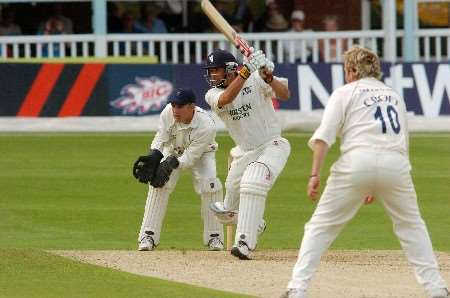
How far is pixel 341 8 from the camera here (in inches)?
1163

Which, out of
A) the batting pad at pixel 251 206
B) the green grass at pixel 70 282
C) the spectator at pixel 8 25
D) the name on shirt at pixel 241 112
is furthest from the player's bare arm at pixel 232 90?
the spectator at pixel 8 25

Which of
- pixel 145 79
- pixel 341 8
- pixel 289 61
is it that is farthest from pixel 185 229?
pixel 341 8

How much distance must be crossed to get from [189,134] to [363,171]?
383cm

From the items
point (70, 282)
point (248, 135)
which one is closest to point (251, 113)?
point (248, 135)

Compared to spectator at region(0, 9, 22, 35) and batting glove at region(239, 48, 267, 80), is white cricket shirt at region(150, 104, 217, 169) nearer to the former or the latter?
batting glove at region(239, 48, 267, 80)

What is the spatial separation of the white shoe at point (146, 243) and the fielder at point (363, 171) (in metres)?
3.58

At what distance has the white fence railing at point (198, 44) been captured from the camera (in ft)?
83.5

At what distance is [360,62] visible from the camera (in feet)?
33.6

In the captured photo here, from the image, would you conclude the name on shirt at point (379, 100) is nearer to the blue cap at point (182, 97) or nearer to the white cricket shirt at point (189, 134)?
the blue cap at point (182, 97)

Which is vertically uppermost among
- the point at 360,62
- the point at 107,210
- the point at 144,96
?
the point at 360,62

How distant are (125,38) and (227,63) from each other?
506 inches

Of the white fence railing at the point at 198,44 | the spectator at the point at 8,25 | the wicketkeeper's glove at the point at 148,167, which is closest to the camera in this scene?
the wicketkeeper's glove at the point at 148,167

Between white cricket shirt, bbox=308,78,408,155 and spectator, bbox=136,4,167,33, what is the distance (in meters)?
17.0

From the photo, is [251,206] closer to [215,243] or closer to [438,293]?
[215,243]
